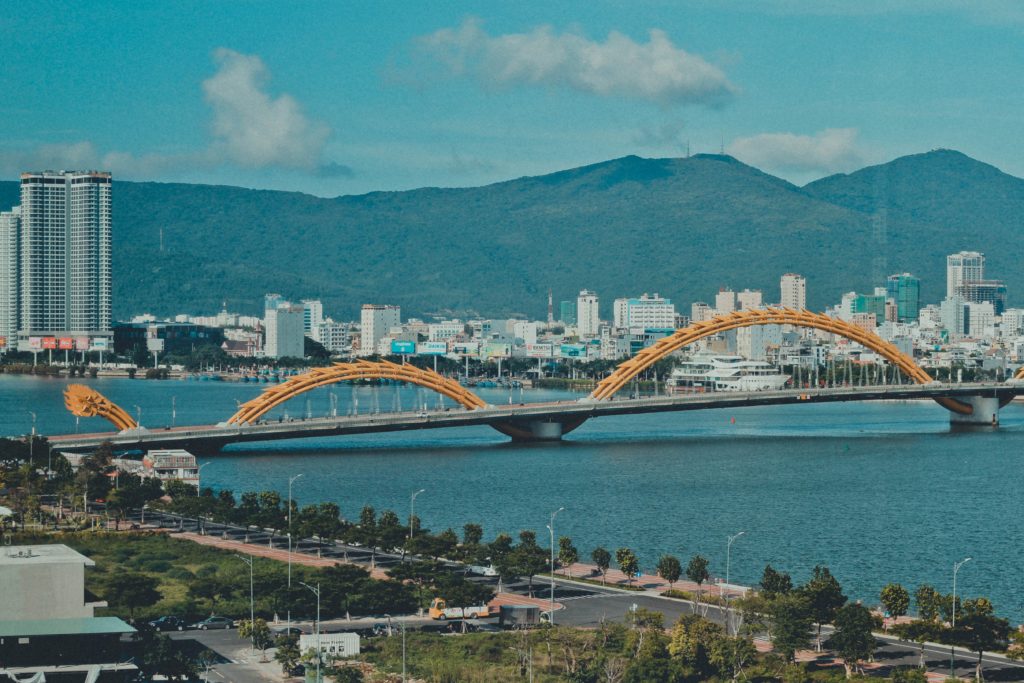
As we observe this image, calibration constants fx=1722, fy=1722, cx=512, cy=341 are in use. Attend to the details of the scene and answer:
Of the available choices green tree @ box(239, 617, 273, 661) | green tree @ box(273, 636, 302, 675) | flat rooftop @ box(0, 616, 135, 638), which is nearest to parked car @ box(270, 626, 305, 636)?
green tree @ box(239, 617, 273, 661)

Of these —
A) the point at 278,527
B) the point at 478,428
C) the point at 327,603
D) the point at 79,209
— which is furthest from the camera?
the point at 79,209

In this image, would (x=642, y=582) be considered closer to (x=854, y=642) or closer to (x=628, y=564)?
(x=628, y=564)

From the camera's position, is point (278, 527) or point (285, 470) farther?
point (285, 470)

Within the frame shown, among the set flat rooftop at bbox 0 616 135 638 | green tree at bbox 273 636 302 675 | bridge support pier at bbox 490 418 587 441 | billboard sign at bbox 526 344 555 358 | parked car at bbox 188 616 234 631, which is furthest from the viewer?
billboard sign at bbox 526 344 555 358

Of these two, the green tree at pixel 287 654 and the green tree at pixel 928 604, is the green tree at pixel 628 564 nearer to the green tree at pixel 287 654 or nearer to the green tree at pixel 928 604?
the green tree at pixel 928 604

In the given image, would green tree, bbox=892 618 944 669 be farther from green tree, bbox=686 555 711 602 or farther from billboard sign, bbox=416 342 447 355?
billboard sign, bbox=416 342 447 355

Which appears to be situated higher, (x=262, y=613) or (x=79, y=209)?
(x=79, y=209)

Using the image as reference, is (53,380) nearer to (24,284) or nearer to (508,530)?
(24,284)

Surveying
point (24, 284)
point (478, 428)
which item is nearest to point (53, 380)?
point (24, 284)
